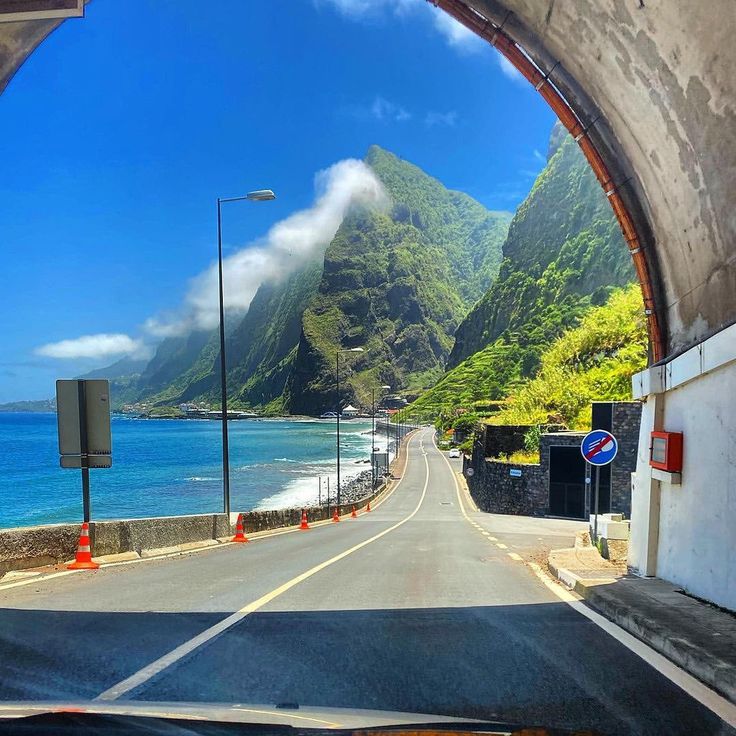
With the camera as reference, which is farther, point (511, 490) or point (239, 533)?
point (511, 490)

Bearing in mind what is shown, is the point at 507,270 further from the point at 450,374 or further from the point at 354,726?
the point at 354,726

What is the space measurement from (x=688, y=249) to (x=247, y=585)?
7018 mm

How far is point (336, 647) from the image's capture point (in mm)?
5414

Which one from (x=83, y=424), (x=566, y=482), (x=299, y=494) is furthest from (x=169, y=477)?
(x=83, y=424)

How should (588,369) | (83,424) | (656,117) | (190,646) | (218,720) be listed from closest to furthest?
(218,720)
(190,646)
(656,117)
(83,424)
(588,369)

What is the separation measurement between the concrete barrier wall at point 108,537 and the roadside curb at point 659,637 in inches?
306

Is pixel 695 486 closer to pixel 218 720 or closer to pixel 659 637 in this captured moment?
pixel 659 637

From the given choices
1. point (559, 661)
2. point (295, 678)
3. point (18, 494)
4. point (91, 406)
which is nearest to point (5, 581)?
point (91, 406)

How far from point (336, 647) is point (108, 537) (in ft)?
24.1

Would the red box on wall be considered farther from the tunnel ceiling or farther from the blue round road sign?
the blue round road sign

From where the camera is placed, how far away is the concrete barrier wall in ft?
31.5

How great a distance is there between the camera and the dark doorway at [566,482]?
34219 millimetres

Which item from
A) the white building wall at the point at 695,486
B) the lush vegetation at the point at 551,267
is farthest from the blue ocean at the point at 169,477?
the white building wall at the point at 695,486

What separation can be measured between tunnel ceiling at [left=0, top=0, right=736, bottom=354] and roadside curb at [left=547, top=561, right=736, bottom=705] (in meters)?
3.16
